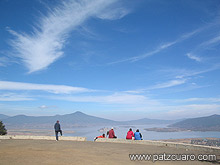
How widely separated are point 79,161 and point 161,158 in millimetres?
3837

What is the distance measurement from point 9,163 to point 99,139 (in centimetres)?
1010

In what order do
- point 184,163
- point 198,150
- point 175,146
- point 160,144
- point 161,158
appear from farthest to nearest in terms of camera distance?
point 160,144
point 175,146
point 198,150
point 161,158
point 184,163

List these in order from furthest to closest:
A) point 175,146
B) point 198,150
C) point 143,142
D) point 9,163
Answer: point 143,142
point 175,146
point 198,150
point 9,163

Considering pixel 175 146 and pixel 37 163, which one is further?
pixel 175 146

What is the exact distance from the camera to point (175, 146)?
12.8 meters

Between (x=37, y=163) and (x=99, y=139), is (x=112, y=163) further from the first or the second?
(x=99, y=139)

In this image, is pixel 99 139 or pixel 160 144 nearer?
pixel 160 144

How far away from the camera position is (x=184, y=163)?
8148mm

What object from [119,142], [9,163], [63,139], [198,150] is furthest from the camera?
[63,139]

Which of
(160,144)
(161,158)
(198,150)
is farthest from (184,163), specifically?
(160,144)

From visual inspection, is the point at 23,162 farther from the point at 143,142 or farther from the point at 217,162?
the point at 143,142

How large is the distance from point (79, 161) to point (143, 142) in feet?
25.8

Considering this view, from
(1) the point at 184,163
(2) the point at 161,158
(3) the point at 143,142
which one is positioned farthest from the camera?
(3) the point at 143,142

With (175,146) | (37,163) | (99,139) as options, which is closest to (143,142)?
(175,146)
